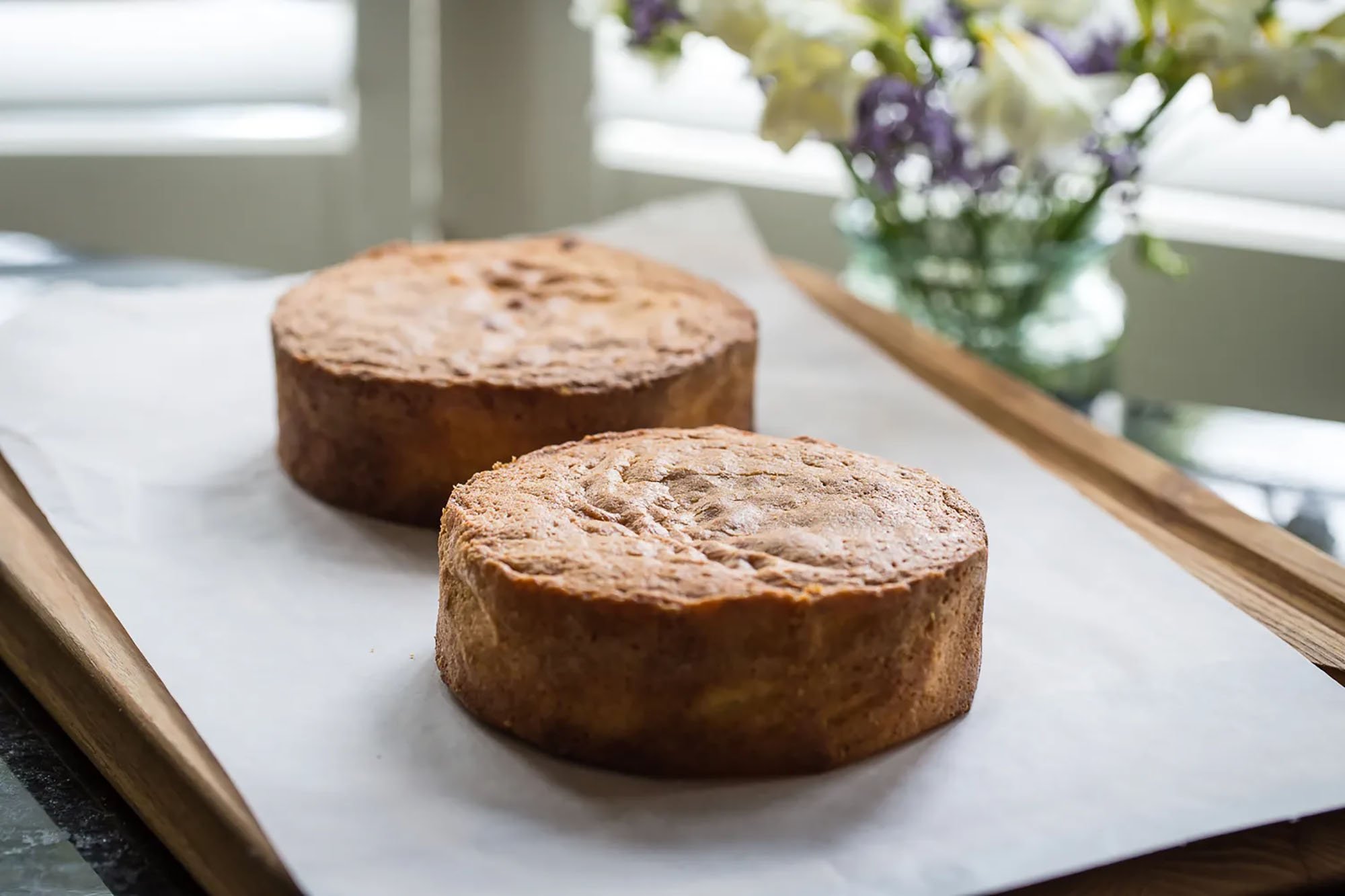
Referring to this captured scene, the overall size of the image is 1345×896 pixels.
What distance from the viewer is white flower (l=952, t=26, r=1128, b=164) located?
5.23ft

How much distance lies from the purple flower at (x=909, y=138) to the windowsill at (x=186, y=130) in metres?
1.79

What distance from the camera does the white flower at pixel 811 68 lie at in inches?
64.9

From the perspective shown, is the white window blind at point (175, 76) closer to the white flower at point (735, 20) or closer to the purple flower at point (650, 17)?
the purple flower at point (650, 17)

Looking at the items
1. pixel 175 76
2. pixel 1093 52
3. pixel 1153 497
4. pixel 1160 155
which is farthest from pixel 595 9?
pixel 175 76

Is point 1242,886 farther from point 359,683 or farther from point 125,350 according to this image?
point 125,350

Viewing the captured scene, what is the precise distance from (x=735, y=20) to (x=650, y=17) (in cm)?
31

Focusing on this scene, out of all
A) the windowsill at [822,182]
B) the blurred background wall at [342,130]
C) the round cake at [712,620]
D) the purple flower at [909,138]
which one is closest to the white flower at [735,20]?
the purple flower at [909,138]

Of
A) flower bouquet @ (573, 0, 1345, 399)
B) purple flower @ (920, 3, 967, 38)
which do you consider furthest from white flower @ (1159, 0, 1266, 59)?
purple flower @ (920, 3, 967, 38)

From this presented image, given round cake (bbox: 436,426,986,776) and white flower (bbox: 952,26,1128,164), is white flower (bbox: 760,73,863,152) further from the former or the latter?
round cake (bbox: 436,426,986,776)

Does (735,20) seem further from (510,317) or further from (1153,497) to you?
(1153,497)

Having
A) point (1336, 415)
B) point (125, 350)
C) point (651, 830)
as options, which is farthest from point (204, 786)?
point (1336, 415)

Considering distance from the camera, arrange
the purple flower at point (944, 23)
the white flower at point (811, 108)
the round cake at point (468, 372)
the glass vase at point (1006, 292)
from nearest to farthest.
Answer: the round cake at point (468, 372) → the white flower at point (811, 108) → the purple flower at point (944, 23) → the glass vase at point (1006, 292)

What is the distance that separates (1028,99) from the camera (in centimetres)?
160

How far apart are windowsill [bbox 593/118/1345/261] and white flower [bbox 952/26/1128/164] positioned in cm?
104
